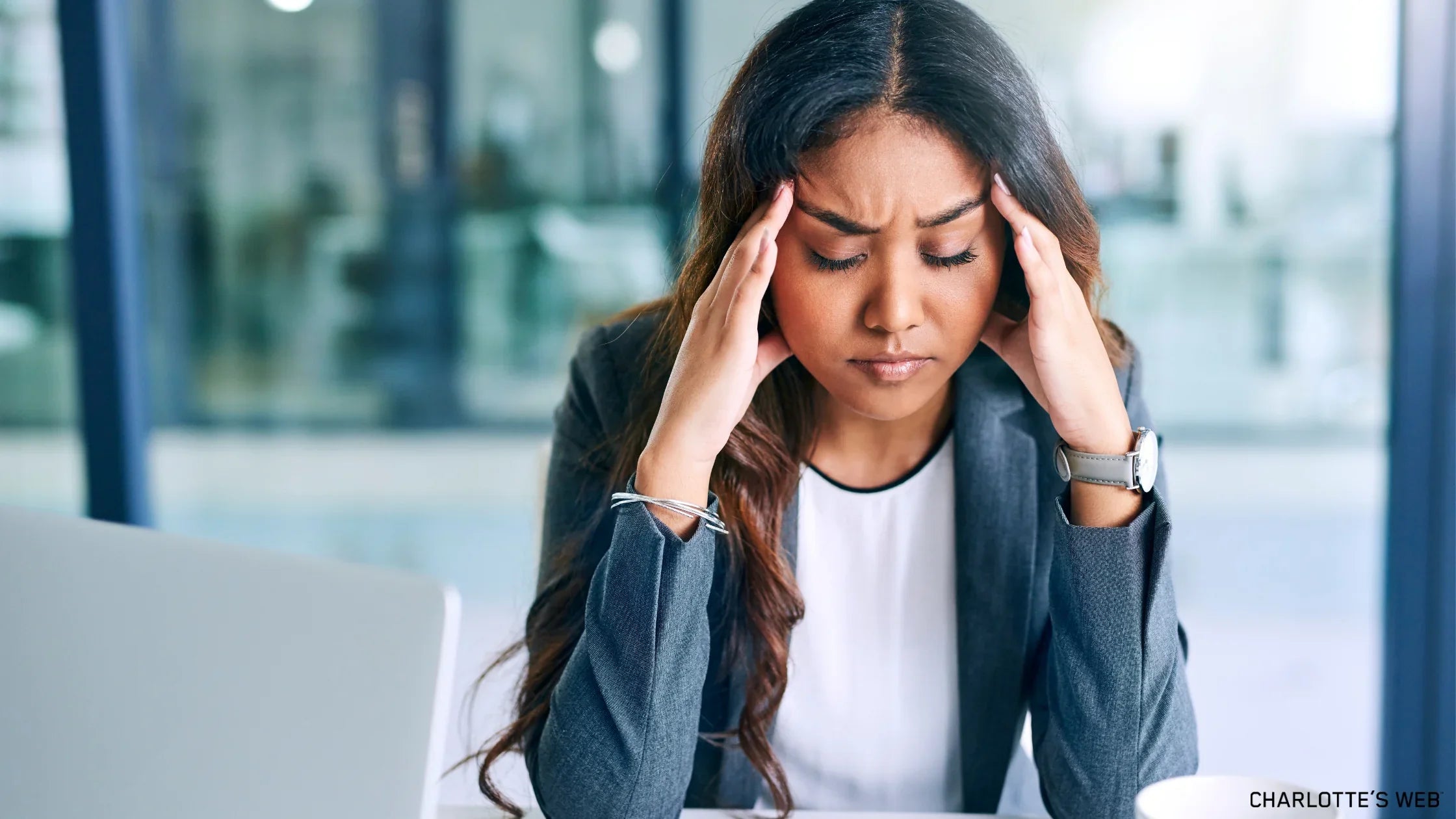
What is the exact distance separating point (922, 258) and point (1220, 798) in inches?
20.7

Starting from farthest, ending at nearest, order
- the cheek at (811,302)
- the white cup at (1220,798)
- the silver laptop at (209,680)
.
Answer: the cheek at (811,302) → the white cup at (1220,798) → the silver laptop at (209,680)

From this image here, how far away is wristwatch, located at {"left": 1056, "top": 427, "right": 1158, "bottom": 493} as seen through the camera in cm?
99

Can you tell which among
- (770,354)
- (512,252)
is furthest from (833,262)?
(512,252)

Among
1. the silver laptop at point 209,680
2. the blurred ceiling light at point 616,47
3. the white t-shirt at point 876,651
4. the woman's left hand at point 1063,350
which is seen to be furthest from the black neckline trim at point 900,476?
the blurred ceiling light at point 616,47

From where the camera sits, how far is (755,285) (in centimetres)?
103

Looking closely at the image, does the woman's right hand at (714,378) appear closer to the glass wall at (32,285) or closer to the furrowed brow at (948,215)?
the furrowed brow at (948,215)

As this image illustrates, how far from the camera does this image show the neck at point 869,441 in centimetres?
128

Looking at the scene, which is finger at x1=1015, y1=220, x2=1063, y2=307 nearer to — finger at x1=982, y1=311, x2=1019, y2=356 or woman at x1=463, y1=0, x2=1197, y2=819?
woman at x1=463, y1=0, x2=1197, y2=819

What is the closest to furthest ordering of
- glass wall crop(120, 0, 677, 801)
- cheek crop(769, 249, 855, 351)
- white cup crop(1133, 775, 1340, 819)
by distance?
1. white cup crop(1133, 775, 1340, 819)
2. cheek crop(769, 249, 855, 351)
3. glass wall crop(120, 0, 677, 801)

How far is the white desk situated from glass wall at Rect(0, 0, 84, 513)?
12.3 feet

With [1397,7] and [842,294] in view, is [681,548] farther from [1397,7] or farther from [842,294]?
[1397,7]

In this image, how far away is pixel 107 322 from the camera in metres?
2.14

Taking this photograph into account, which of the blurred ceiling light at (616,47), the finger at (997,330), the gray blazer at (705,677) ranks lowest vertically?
the gray blazer at (705,677)

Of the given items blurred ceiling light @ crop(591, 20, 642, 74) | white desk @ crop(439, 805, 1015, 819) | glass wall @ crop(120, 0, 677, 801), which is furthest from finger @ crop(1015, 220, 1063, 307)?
blurred ceiling light @ crop(591, 20, 642, 74)
